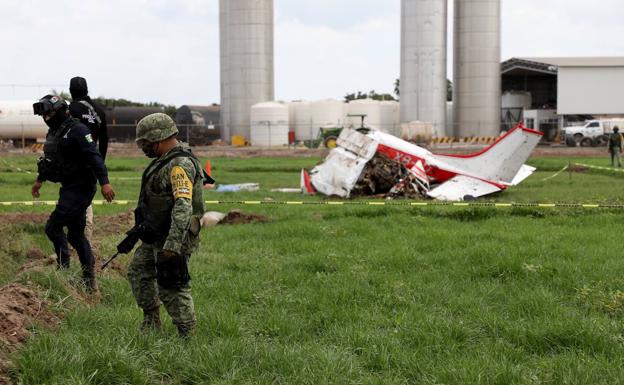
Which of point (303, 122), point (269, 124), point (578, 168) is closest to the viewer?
point (578, 168)

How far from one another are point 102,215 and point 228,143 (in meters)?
47.8

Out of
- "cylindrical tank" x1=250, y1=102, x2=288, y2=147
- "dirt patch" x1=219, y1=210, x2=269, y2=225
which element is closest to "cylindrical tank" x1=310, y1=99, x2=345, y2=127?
"cylindrical tank" x1=250, y1=102, x2=288, y2=147

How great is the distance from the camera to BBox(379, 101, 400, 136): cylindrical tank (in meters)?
59.8

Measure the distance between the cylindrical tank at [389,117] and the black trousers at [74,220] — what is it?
2097 inches

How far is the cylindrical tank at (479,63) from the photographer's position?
189 ft

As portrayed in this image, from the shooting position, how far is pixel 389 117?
60.7m

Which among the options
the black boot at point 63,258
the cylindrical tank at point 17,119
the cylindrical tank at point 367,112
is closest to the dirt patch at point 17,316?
the black boot at point 63,258

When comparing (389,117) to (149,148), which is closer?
(149,148)

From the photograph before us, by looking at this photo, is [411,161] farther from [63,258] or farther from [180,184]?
[180,184]

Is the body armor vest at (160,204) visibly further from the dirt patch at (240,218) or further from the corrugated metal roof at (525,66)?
the corrugated metal roof at (525,66)

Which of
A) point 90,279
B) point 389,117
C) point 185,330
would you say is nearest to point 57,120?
point 90,279

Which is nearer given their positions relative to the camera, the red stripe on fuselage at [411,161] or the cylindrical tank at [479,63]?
the red stripe on fuselage at [411,161]

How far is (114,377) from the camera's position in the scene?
4.61m

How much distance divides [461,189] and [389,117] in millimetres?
43034
